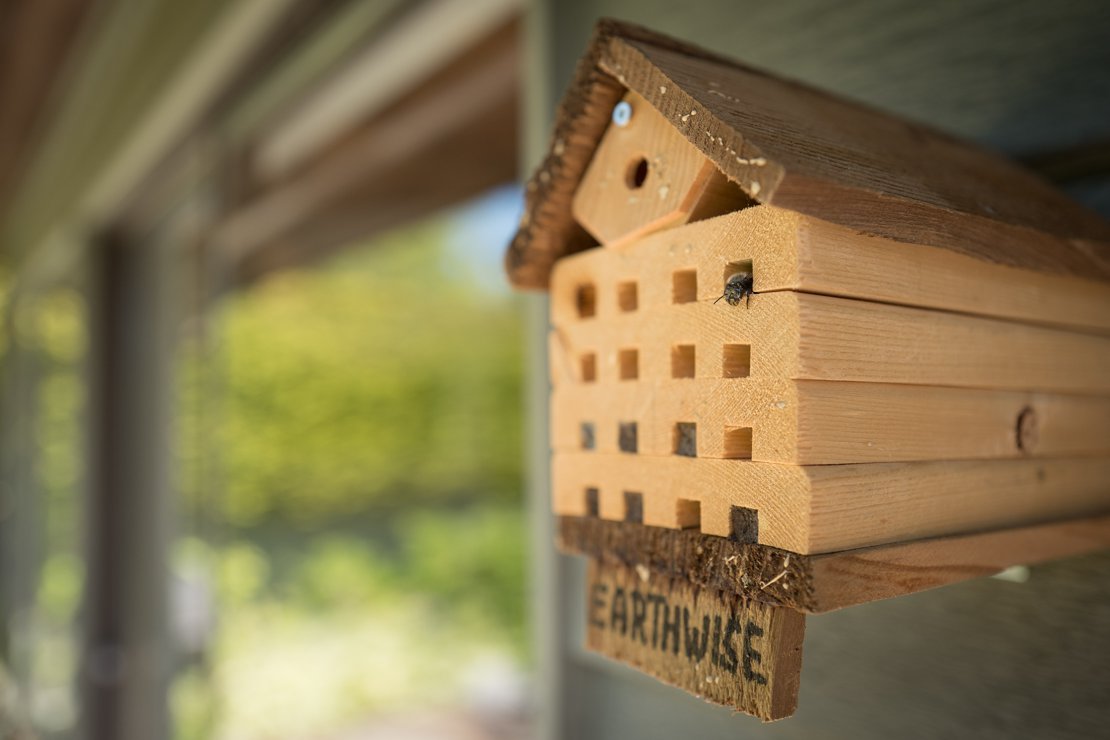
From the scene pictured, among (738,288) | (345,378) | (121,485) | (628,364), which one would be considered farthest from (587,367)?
(345,378)

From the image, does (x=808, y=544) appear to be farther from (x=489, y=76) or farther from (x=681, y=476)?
(x=489, y=76)

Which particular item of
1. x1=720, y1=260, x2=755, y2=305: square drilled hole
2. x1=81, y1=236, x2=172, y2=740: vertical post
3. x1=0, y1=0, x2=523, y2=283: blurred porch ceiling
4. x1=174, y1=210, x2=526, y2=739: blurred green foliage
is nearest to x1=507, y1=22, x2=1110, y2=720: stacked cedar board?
x1=720, y1=260, x2=755, y2=305: square drilled hole

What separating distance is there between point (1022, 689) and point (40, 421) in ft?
15.0

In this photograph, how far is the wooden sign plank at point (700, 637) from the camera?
391 millimetres

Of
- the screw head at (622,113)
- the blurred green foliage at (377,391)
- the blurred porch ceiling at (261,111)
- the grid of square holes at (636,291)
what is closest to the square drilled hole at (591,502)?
the grid of square holes at (636,291)

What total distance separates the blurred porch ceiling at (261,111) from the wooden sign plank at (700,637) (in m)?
1.00

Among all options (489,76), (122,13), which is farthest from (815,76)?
(122,13)

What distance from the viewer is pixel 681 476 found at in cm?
44

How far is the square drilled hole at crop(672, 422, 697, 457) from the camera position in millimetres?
439

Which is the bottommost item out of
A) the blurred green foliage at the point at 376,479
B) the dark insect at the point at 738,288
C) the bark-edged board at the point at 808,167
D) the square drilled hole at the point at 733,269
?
the blurred green foliage at the point at 376,479

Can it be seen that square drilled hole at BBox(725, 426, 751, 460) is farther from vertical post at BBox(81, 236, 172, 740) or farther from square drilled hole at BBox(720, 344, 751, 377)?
vertical post at BBox(81, 236, 172, 740)

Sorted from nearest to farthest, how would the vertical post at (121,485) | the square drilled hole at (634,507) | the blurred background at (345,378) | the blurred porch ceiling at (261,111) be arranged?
1. the square drilled hole at (634,507)
2. the blurred background at (345,378)
3. the blurred porch ceiling at (261,111)
4. the vertical post at (121,485)

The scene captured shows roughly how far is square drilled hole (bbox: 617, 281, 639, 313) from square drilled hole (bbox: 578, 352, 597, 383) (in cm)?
4

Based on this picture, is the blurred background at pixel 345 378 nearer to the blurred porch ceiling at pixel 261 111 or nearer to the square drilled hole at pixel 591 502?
the blurred porch ceiling at pixel 261 111
